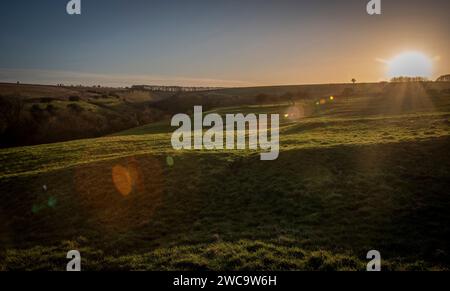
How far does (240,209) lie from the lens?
16844 mm

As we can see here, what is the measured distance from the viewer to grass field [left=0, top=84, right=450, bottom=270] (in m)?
11.7

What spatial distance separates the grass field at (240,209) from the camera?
462 inches

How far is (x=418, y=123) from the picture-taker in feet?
119

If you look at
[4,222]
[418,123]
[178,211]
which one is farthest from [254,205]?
[418,123]

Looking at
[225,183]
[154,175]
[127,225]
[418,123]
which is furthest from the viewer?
[418,123]

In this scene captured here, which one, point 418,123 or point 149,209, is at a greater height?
point 418,123

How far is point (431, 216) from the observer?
14000 millimetres

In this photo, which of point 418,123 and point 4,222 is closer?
point 4,222

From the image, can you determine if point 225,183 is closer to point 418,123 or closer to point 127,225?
point 127,225

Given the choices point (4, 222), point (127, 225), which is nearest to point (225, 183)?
point (127, 225)

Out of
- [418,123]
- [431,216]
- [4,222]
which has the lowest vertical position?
[4,222]

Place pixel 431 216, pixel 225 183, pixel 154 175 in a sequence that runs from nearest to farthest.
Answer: pixel 431 216
pixel 225 183
pixel 154 175
